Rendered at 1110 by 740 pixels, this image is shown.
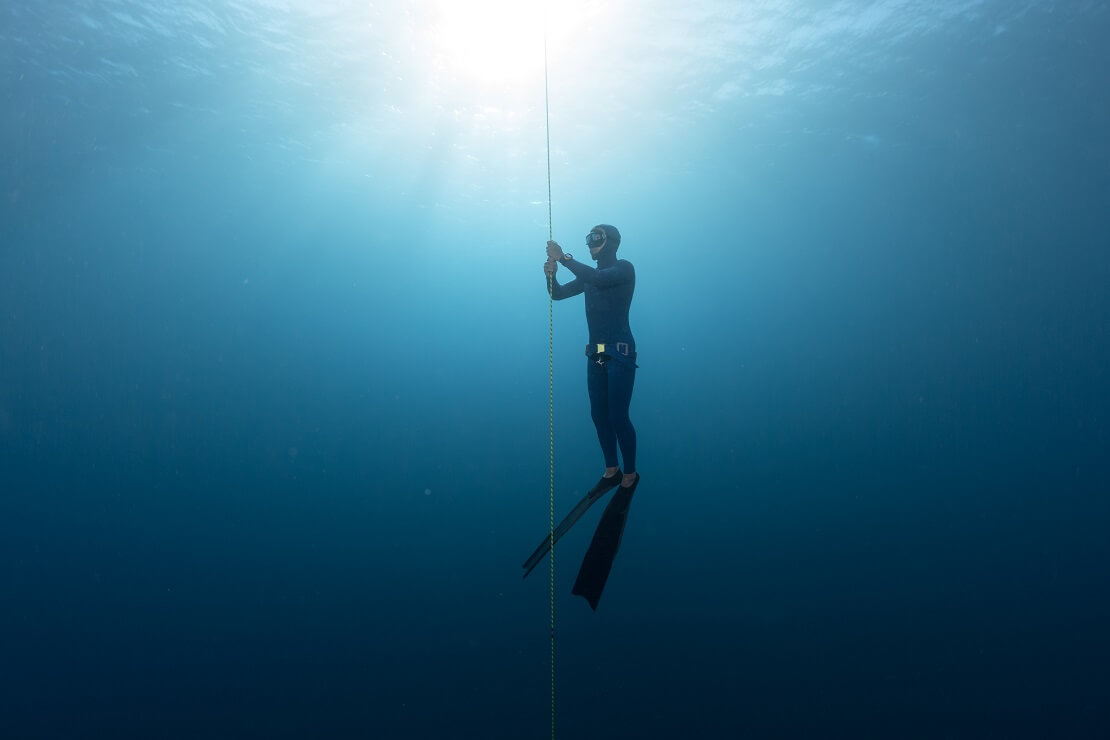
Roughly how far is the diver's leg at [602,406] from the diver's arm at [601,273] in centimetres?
59

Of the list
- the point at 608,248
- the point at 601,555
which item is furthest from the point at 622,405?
the point at 608,248

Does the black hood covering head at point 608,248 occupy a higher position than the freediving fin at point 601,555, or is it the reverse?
the black hood covering head at point 608,248

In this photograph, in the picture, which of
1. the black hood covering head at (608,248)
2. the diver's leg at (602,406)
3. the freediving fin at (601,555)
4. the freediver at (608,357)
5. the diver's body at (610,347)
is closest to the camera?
the freediving fin at (601,555)

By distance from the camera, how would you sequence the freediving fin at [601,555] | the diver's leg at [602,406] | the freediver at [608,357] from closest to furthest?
the freediving fin at [601,555] < the freediver at [608,357] < the diver's leg at [602,406]

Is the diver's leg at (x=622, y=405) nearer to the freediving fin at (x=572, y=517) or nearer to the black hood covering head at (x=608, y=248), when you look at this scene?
the freediving fin at (x=572, y=517)

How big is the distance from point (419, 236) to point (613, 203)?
8.47 m

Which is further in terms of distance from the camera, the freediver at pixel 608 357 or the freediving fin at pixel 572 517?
the freediver at pixel 608 357

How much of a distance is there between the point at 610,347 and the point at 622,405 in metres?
0.45

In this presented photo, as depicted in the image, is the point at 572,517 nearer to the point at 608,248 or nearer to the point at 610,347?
the point at 610,347

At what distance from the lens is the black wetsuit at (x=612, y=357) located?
405cm

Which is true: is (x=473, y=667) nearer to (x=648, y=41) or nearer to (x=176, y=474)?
(x=648, y=41)

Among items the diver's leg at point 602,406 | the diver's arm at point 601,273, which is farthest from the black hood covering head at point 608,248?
the diver's leg at point 602,406

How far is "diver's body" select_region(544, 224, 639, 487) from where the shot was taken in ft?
13.3

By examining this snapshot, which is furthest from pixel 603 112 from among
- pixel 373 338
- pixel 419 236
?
pixel 373 338
